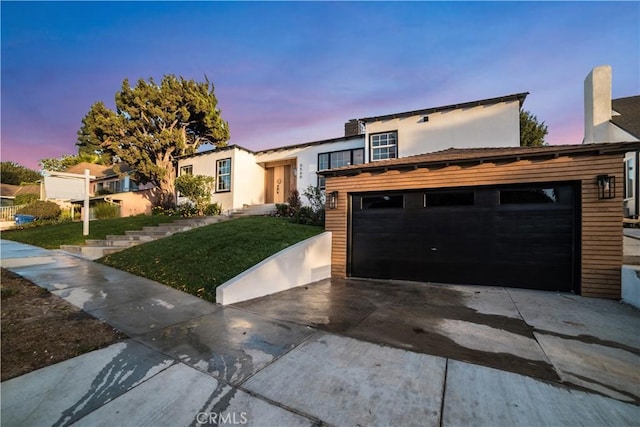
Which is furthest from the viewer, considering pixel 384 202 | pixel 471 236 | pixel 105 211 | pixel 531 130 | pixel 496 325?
pixel 531 130

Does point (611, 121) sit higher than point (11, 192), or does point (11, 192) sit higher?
point (611, 121)

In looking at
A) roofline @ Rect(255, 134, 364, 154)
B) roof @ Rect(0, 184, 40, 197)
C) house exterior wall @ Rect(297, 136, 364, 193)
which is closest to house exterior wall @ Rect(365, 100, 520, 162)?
roofline @ Rect(255, 134, 364, 154)

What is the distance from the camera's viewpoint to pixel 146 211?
59.4 feet

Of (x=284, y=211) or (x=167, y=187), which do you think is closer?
(x=284, y=211)

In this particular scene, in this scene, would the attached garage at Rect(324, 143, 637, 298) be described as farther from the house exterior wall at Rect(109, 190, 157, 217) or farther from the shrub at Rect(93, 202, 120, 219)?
the shrub at Rect(93, 202, 120, 219)

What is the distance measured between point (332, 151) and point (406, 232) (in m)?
6.70

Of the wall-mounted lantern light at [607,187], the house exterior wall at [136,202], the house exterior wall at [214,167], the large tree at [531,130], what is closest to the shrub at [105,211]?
the house exterior wall at [136,202]

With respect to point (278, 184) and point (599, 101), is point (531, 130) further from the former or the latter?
point (278, 184)

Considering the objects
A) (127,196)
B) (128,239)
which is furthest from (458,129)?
(127,196)

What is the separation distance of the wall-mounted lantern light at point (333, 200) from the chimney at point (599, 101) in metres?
13.5

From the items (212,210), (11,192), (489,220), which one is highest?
(11,192)

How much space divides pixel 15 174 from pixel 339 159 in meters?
56.2

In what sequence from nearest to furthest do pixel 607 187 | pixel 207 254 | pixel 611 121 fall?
pixel 607 187 < pixel 207 254 < pixel 611 121

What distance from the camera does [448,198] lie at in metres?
6.93
